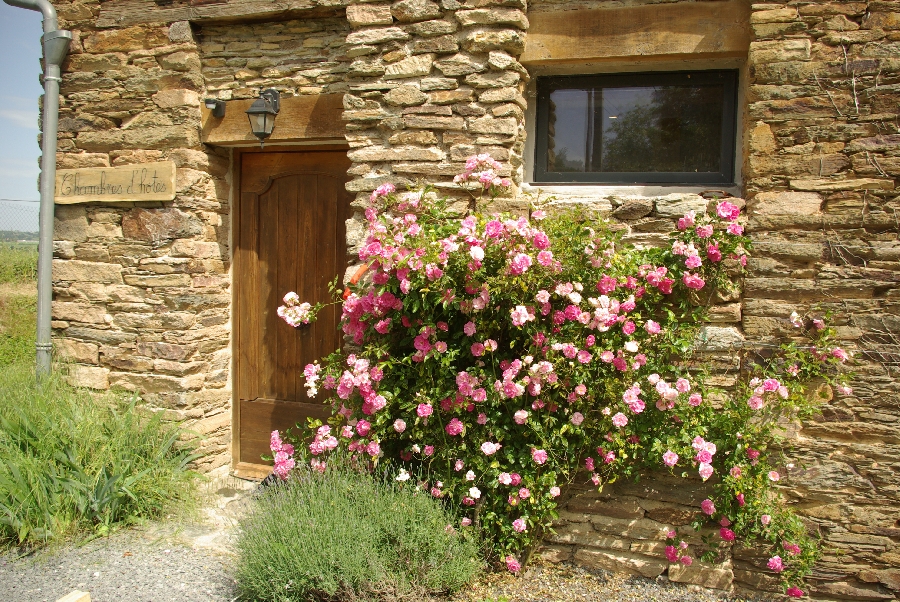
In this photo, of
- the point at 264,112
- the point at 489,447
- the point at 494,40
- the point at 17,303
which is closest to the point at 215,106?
the point at 264,112

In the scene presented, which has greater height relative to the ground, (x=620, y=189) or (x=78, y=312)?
(x=620, y=189)

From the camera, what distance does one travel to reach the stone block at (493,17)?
3551 mm

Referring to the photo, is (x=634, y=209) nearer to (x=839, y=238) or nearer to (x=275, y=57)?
(x=839, y=238)

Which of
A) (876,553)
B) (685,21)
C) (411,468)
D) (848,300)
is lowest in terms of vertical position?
(876,553)

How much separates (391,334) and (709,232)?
1756 mm

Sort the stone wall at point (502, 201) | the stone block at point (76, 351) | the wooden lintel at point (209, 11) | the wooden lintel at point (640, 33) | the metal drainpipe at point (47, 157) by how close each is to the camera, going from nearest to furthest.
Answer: the stone wall at point (502, 201), the wooden lintel at point (640, 33), the wooden lintel at point (209, 11), the metal drainpipe at point (47, 157), the stone block at point (76, 351)

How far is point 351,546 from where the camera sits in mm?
2875

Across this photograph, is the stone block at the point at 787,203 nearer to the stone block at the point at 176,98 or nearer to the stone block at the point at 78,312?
the stone block at the point at 176,98

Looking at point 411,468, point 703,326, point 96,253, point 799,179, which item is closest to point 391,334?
point 411,468

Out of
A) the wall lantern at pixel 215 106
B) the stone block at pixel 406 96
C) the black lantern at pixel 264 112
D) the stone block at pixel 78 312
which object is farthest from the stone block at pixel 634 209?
the stone block at pixel 78 312

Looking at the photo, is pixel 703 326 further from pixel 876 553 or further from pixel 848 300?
pixel 876 553

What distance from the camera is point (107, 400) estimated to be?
4.43 meters

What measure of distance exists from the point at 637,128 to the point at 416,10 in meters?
1.48

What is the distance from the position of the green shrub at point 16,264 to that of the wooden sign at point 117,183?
489 centimetres
